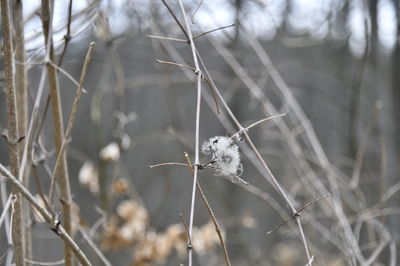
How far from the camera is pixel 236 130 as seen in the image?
1.97 metres

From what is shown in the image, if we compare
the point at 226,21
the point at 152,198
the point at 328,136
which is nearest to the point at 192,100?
the point at 152,198

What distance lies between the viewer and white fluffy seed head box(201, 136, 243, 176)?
0.77 m

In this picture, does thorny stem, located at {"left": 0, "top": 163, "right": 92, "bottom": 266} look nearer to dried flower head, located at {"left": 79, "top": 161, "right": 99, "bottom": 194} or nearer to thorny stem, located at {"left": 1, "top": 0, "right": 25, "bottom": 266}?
thorny stem, located at {"left": 1, "top": 0, "right": 25, "bottom": 266}

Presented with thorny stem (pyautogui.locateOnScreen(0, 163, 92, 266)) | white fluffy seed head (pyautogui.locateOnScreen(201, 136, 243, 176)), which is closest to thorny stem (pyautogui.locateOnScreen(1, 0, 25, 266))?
thorny stem (pyautogui.locateOnScreen(0, 163, 92, 266))

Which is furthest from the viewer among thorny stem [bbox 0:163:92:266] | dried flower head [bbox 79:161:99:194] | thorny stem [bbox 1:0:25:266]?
dried flower head [bbox 79:161:99:194]

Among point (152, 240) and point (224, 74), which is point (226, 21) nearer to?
point (152, 240)

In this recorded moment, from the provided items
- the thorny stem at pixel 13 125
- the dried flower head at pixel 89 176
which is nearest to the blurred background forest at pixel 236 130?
the dried flower head at pixel 89 176

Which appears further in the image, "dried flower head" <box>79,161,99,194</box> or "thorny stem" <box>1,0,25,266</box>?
"dried flower head" <box>79,161,99,194</box>

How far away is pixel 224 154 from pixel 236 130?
3.92ft

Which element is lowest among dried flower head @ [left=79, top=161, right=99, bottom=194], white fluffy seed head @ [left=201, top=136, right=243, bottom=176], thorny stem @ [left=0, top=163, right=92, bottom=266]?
thorny stem @ [left=0, top=163, right=92, bottom=266]

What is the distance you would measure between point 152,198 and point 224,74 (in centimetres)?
203

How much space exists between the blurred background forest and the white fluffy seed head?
17.6 inches

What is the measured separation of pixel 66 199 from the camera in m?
1.08

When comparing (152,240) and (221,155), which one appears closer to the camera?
(221,155)
